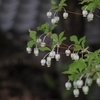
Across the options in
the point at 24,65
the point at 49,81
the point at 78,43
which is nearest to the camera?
the point at 78,43

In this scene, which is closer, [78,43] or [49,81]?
[78,43]

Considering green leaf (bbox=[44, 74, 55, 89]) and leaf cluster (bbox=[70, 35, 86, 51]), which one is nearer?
leaf cluster (bbox=[70, 35, 86, 51])

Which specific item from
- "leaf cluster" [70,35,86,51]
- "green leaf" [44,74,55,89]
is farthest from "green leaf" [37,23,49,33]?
"green leaf" [44,74,55,89]

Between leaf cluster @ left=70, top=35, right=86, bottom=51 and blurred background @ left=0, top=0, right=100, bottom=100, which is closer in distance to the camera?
leaf cluster @ left=70, top=35, right=86, bottom=51

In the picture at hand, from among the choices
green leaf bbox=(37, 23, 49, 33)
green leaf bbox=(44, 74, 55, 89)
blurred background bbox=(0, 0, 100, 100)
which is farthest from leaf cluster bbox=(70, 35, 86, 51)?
green leaf bbox=(44, 74, 55, 89)

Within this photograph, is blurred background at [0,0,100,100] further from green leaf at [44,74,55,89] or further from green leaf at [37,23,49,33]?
green leaf at [37,23,49,33]

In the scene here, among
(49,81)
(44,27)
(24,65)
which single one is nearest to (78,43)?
(44,27)

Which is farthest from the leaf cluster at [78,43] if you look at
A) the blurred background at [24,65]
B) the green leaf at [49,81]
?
the green leaf at [49,81]

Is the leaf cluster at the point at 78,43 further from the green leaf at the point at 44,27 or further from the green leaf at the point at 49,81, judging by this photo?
the green leaf at the point at 49,81

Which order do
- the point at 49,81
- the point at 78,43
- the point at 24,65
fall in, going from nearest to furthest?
the point at 78,43, the point at 49,81, the point at 24,65

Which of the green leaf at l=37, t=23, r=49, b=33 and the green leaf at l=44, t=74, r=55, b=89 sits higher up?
the green leaf at l=37, t=23, r=49, b=33

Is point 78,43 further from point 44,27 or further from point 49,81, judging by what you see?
point 49,81

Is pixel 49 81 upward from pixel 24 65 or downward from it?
downward
